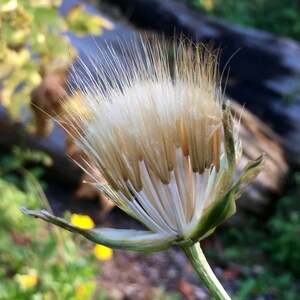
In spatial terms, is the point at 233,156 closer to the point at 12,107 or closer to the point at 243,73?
the point at 12,107

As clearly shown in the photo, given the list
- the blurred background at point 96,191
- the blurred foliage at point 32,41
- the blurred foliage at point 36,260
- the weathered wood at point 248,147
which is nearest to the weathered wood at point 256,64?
the blurred background at point 96,191

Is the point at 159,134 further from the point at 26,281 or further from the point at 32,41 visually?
the point at 26,281

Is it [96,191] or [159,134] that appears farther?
[96,191]

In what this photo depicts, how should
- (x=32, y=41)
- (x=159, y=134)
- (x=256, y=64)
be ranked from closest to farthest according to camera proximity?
(x=159, y=134)
(x=32, y=41)
(x=256, y=64)

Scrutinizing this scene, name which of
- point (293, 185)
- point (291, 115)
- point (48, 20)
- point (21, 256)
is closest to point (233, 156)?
point (48, 20)

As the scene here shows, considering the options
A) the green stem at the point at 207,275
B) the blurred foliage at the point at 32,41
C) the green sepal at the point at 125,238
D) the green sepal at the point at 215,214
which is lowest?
the blurred foliage at the point at 32,41

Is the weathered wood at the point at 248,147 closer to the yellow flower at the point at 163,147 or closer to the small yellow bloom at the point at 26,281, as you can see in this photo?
the small yellow bloom at the point at 26,281

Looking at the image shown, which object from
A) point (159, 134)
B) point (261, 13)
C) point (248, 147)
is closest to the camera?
point (159, 134)

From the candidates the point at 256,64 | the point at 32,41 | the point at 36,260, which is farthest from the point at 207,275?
the point at 256,64
